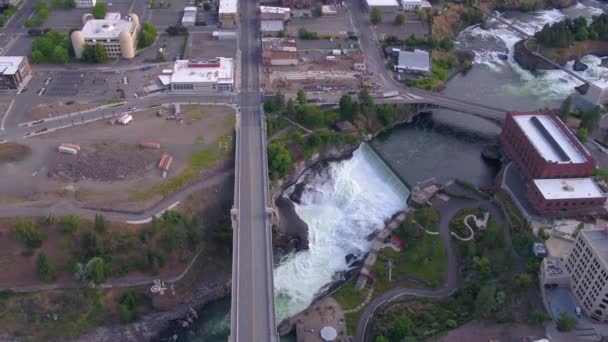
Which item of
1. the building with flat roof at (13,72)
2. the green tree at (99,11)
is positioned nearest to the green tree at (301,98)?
the building with flat roof at (13,72)

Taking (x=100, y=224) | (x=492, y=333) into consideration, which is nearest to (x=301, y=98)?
(x=100, y=224)

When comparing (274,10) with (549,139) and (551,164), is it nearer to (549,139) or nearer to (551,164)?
(549,139)

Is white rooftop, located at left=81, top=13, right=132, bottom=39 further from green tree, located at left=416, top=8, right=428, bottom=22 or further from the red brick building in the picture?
the red brick building

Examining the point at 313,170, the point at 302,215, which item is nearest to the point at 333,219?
the point at 302,215

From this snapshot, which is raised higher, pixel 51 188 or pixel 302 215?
pixel 51 188

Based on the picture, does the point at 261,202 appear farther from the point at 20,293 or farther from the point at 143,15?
the point at 143,15

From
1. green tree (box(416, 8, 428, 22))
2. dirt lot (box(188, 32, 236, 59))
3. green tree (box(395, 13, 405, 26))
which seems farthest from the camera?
green tree (box(416, 8, 428, 22))

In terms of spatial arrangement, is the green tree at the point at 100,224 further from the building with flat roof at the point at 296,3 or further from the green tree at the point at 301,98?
the building with flat roof at the point at 296,3

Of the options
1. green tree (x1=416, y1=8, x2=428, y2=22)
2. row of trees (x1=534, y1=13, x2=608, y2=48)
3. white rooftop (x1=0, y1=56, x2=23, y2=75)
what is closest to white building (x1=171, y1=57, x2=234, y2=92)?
white rooftop (x1=0, y1=56, x2=23, y2=75)
